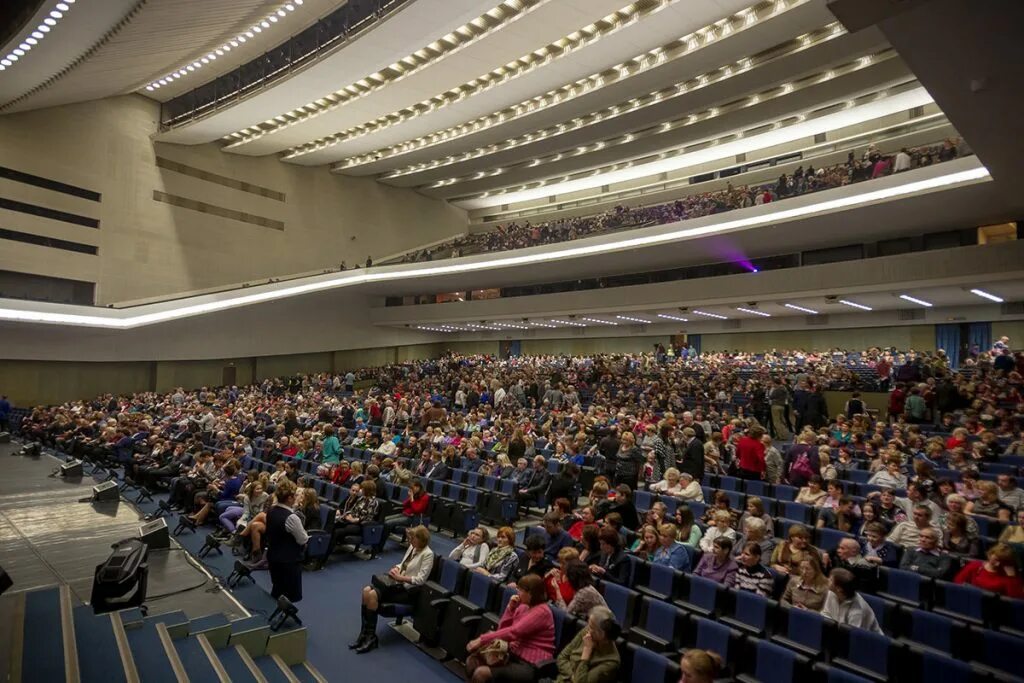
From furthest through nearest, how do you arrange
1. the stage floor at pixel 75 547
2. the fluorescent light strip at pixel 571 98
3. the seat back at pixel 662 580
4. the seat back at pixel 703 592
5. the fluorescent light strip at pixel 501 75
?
the fluorescent light strip at pixel 571 98 < the fluorescent light strip at pixel 501 75 < the stage floor at pixel 75 547 < the seat back at pixel 662 580 < the seat back at pixel 703 592

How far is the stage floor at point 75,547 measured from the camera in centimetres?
527

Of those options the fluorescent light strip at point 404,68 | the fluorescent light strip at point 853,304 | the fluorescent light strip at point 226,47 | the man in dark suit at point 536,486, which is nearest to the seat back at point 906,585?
the man in dark suit at point 536,486

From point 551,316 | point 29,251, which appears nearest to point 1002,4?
point 551,316

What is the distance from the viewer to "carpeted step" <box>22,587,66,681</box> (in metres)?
3.08

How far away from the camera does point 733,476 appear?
835cm

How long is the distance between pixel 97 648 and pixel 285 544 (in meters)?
1.60

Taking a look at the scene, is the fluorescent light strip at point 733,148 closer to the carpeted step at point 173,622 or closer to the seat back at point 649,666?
the seat back at point 649,666

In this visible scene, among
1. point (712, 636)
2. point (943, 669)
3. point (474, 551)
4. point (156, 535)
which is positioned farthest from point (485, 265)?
point (943, 669)

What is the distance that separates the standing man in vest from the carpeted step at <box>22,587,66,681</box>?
4.75 ft

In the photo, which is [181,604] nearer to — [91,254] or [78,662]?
[78,662]

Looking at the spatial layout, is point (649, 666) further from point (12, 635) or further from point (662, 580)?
point (12, 635)

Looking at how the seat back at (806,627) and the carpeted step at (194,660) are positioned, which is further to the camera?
the seat back at (806,627)

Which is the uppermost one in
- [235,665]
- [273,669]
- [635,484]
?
[635,484]

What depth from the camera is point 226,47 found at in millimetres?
19344
